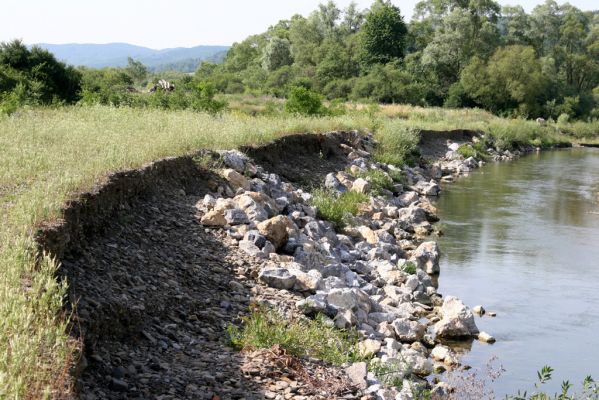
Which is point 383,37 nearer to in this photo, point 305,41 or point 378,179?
point 305,41

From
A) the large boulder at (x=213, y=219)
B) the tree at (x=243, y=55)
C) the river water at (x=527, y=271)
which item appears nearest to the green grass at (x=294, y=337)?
the river water at (x=527, y=271)

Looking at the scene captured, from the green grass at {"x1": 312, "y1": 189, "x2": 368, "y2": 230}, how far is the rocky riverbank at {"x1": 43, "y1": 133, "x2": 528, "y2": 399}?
229 millimetres

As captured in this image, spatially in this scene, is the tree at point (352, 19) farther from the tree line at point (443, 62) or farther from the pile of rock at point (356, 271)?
the pile of rock at point (356, 271)

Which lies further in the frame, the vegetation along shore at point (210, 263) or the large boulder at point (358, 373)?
the large boulder at point (358, 373)

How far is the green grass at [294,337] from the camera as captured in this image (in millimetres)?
6352

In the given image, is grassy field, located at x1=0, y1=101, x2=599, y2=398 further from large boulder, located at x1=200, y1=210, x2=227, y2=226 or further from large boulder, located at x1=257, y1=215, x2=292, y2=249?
large boulder, located at x1=257, y1=215, x2=292, y2=249

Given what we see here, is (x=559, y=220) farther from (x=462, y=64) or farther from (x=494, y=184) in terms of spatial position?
(x=462, y=64)

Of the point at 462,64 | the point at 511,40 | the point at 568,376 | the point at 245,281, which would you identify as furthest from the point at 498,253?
the point at 511,40

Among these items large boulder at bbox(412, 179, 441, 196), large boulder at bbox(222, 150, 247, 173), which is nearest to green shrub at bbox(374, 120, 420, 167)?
large boulder at bbox(412, 179, 441, 196)

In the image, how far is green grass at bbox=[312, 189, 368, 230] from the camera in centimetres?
1329

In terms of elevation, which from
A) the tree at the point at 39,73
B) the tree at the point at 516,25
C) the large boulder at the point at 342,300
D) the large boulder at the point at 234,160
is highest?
the tree at the point at 516,25

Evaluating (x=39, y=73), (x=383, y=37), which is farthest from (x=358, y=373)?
(x=383, y=37)

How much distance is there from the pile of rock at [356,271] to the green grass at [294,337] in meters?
0.29

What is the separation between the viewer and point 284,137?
1731cm
